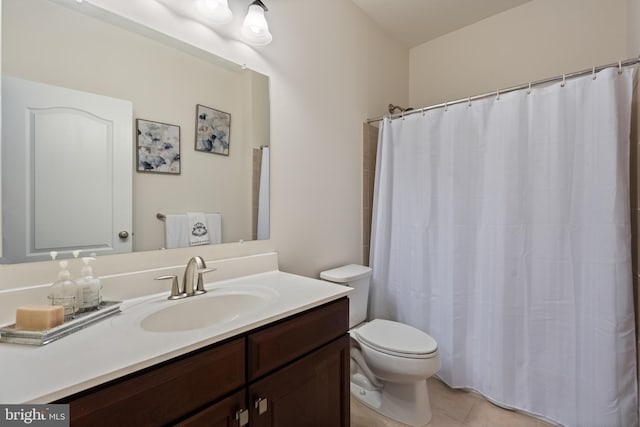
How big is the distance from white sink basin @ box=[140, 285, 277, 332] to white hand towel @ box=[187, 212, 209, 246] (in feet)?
0.78

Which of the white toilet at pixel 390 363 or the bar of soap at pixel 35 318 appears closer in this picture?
the bar of soap at pixel 35 318

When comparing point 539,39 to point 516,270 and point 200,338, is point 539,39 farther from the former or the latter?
point 200,338

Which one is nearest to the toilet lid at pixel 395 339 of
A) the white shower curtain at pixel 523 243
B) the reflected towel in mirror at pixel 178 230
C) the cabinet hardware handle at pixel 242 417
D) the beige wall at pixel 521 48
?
the white shower curtain at pixel 523 243

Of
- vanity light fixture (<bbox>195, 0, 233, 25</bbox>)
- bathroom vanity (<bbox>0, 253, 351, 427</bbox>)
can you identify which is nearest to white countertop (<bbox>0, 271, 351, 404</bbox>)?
bathroom vanity (<bbox>0, 253, 351, 427</bbox>)

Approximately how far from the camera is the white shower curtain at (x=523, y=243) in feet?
4.46

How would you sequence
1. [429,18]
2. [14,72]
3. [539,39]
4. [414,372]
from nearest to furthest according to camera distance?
[14,72] → [414,372] → [539,39] → [429,18]

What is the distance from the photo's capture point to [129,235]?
1.08m

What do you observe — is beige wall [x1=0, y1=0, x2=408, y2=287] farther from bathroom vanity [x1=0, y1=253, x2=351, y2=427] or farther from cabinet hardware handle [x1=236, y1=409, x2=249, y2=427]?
cabinet hardware handle [x1=236, y1=409, x2=249, y2=427]

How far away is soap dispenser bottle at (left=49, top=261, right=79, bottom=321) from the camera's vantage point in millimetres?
826

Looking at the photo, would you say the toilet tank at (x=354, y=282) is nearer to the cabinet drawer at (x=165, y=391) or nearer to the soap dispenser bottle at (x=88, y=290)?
the cabinet drawer at (x=165, y=391)

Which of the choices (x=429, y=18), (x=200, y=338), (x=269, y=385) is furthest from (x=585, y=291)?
(x=429, y=18)

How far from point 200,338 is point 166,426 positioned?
7.8 inches

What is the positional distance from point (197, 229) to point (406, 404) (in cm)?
138

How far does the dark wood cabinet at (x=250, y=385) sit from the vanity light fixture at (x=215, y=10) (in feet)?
4.15
